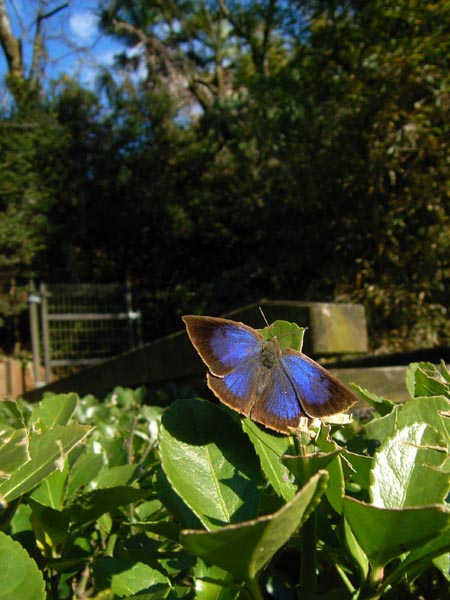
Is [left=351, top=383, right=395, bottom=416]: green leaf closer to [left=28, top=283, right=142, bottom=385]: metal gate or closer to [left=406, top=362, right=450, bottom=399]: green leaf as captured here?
[left=406, top=362, right=450, bottom=399]: green leaf

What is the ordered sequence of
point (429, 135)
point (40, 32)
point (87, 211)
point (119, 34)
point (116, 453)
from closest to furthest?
point (116, 453) < point (429, 135) < point (87, 211) < point (40, 32) < point (119, 34)

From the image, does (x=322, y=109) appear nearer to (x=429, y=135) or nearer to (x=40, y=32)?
(x=429, y=135)

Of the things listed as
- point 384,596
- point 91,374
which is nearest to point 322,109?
point 91,374

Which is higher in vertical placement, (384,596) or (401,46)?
(401,46)

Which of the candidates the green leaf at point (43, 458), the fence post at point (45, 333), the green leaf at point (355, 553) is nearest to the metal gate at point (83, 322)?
the fence post at point (45, 333)

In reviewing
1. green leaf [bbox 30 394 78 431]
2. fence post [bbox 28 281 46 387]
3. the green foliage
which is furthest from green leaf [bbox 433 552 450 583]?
fence post [bbox 28 281 46 387]

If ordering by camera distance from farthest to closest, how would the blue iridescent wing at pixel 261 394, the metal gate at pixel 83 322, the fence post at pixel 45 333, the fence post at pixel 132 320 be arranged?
the fence post at pixel 132 320, the metal gate at pixel 83 322, the fence post at pixel 45 333, the blue iridescent wing at pixel 261 394

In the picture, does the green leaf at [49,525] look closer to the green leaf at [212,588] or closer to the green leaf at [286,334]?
the green leaf at [212,588]
